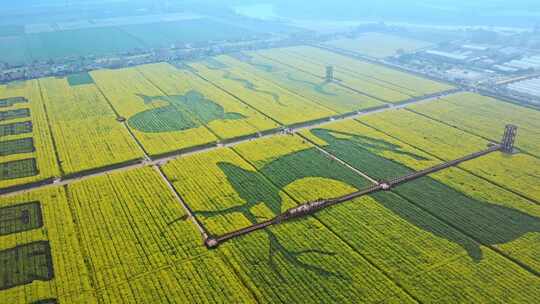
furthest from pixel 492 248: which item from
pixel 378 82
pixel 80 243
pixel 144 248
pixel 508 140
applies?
pixel 378 82

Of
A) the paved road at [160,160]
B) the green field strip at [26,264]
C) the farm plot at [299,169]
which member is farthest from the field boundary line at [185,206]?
the green field strip at [26,264]

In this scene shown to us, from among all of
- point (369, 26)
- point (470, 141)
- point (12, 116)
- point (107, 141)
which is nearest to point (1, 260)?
point (107, 141)

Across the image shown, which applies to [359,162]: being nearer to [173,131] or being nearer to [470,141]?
[470,141]

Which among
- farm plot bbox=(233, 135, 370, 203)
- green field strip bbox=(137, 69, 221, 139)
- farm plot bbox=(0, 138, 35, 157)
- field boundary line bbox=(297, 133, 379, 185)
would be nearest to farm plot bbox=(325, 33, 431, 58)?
green field strip bbox=(137, 69, 221, 139)

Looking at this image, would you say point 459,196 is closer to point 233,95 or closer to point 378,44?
point 233,95

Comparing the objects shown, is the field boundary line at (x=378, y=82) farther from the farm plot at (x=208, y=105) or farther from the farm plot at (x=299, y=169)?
the farm plot at (x=299, y=169)
